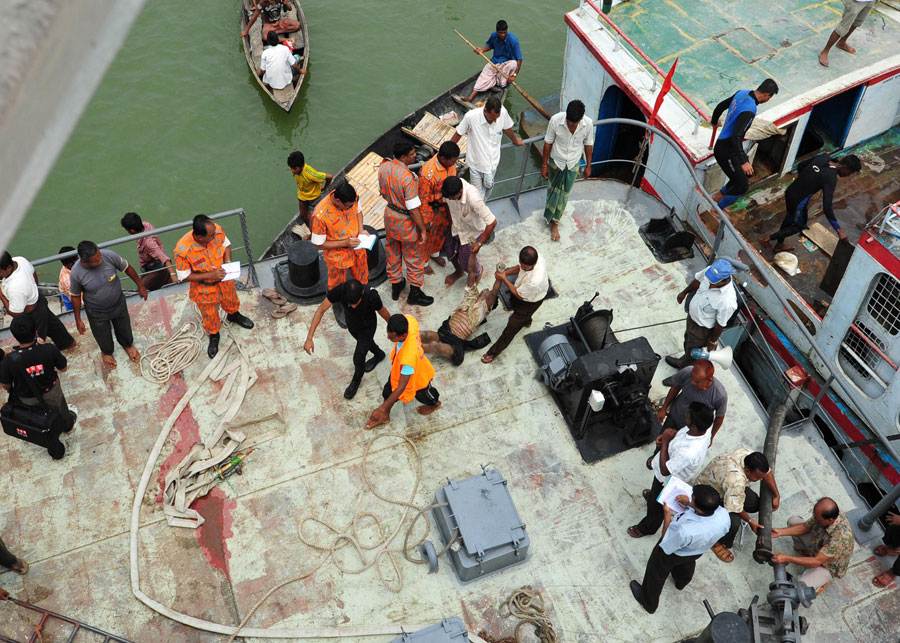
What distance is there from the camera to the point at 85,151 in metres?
15.3

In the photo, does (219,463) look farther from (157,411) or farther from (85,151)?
(85,151)

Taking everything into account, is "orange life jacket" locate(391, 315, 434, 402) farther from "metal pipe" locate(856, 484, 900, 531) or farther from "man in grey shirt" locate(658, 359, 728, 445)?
"metal pipe" locate(856, 484, 900, 531)

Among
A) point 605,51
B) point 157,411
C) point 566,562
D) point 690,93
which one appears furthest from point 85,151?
point 566,562

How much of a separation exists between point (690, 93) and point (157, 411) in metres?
8.94

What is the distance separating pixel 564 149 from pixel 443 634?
5.50 m

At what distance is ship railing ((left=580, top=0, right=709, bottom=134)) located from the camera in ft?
37.1

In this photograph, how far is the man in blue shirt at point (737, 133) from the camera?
9508 millimetres

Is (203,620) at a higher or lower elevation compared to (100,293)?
lower

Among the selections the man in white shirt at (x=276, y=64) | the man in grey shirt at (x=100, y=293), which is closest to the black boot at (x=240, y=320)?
the man in grey shirt at (x=100, y=293)

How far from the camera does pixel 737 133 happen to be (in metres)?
9.76

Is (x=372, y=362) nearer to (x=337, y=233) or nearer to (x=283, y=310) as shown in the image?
(x=283, y=310)

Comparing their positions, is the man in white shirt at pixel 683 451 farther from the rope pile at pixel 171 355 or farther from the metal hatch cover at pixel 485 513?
the rope pile at pixel 171 355

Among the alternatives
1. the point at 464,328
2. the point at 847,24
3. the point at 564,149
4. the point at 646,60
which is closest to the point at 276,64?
the point at 646,60

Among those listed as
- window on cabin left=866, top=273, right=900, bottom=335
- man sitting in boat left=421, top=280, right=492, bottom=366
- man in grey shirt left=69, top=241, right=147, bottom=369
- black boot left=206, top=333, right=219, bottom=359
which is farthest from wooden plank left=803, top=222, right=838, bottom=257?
man in grey shirt left=69, top=241, right=147, bottom=369
